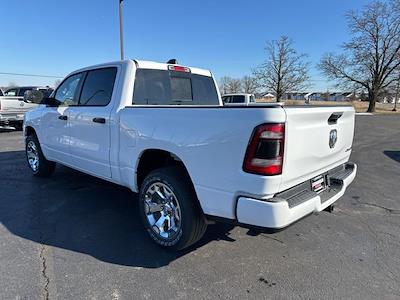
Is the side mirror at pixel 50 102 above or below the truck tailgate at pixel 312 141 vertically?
above

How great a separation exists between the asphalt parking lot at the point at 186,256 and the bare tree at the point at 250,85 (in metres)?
42.2

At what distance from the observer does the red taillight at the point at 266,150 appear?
251 cm

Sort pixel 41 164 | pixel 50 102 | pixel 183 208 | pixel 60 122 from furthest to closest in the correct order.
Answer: pixel 41 164 → pixel 50 102 → pixel 60 122 → pixel 183 208

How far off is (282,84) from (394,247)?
1662 inches

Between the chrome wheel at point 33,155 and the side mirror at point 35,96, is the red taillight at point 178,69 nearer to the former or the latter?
the side mirror at point 35,96

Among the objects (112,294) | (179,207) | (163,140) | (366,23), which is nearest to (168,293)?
(112,294)

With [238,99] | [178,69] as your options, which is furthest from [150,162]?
[238,99]

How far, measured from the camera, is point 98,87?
4.37m

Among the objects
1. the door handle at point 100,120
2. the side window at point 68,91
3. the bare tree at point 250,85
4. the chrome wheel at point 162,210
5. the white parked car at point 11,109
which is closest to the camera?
the chrome wheel at point 162,210

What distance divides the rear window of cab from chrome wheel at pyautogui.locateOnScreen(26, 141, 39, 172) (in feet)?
10.4

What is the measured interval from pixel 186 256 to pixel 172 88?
2.25 meters

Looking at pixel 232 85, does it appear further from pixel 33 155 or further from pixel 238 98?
pixel 33 155

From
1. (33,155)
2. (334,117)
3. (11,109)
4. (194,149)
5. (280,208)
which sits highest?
(334,117)

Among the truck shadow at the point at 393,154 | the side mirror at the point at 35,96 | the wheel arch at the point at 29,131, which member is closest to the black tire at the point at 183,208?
the side mirror at the point at 35,96
